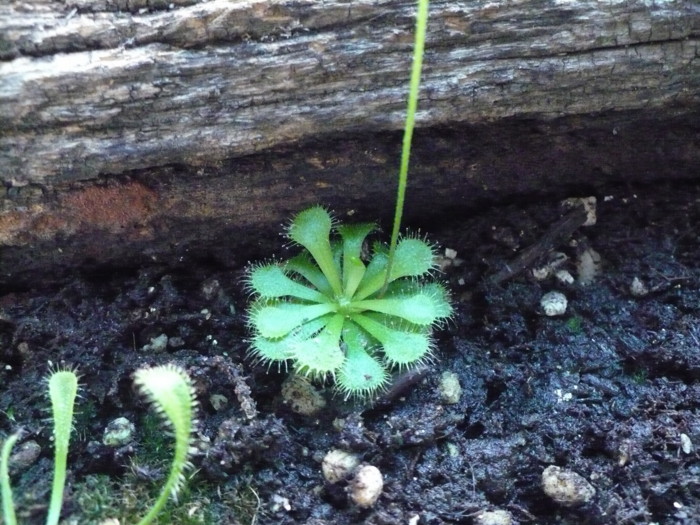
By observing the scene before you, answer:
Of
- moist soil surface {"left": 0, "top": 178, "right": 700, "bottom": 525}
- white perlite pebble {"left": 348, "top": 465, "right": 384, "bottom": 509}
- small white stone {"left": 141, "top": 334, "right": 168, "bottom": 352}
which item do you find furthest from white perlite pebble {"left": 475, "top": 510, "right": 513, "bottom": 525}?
small white stone {"left": 141, "top": 334, "right": 168, "bottom": 352}

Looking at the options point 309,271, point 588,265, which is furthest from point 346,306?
point 588,265

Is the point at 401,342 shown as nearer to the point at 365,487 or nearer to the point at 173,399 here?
the point at 365,487

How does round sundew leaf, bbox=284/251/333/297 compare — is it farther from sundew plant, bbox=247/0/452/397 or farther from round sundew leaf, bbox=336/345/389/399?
round sundew leaf, bbox=336/345/389/399

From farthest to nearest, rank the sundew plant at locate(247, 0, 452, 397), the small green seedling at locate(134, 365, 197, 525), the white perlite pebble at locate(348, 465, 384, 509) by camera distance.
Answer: the sundew plant at locate(247, 0, 452, 397)
the white perlite pebble at locate(348, 465, 384, 509)
the small green seedling at locate(134, 365, 197, 525)

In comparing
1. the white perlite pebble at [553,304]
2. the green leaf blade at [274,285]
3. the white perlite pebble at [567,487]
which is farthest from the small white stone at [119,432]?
the white perlite pebble at [553,304]

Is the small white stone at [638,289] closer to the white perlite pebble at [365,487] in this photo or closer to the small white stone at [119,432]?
the white perlite pebble at [365,487]

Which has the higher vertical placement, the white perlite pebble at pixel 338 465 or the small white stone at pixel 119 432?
the small white stone at pixel 119 432

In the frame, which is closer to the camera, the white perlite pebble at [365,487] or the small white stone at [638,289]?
the white perlite pebble at [365,487]
